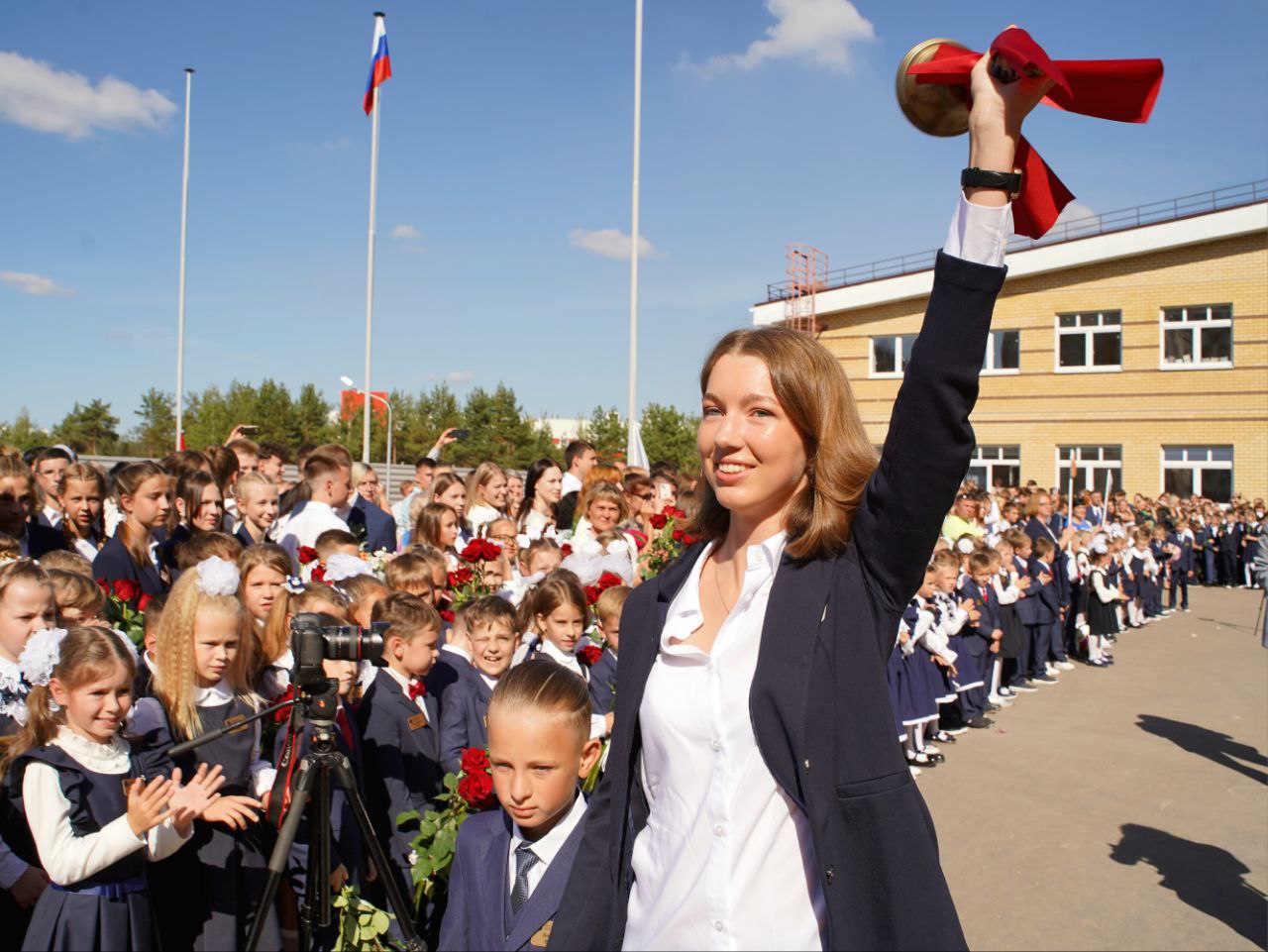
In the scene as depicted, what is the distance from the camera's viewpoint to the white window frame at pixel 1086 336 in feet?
87.1

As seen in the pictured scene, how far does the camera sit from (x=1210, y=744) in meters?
8.25

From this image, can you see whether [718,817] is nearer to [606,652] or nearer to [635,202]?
[606,652]

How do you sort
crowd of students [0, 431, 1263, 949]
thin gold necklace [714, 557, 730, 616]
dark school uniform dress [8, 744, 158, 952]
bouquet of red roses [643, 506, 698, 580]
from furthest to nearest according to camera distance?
bouquet of red roses [643, 506, 698, 580]
dark school uniform dress [8, 744, 158, 952]
crowd of students [0, 431, 1263, 949]
thin gold necklace [714, 557, 730, 616]

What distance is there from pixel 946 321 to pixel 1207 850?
19.3 ft

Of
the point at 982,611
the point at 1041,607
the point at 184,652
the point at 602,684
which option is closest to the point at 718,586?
the point at 184,652

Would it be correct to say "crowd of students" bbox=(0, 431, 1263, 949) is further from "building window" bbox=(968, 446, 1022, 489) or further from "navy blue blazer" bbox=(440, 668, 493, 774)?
"building window" bbox=(968, 446, 1022, 489)

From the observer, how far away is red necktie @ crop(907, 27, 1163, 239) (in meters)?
1.40

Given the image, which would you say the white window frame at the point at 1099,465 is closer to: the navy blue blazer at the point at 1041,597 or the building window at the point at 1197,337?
the building window at the point at 1197,337

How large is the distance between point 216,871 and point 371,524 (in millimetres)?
4524

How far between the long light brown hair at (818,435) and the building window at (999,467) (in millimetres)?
28027

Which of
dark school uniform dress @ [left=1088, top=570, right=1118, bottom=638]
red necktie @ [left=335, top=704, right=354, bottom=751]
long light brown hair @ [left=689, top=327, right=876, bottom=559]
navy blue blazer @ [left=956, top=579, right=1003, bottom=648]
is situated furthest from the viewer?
dark school uniform dress @ [left=1088, top=570, right=1118, bottom=638]

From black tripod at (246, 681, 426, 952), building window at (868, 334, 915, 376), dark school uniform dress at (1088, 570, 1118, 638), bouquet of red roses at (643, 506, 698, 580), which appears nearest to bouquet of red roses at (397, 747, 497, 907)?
black tripod at (246, 681, 426, 952)

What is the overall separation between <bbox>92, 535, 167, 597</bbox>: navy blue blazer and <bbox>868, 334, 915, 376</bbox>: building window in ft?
86.2

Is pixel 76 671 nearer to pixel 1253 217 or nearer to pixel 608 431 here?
pixel 1253 217
